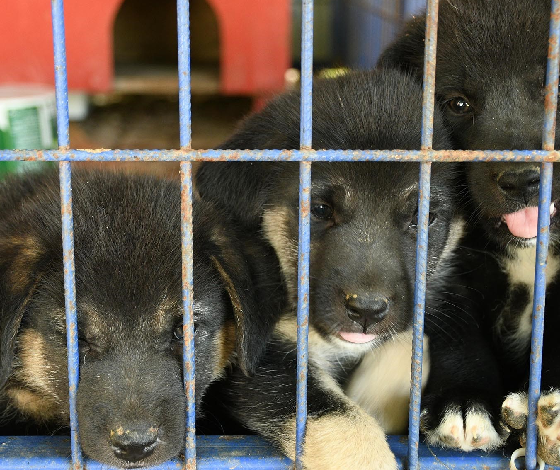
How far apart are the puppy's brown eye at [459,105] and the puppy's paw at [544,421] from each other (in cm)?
96

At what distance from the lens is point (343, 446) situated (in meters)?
2.10

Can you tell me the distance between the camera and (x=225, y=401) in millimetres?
2471

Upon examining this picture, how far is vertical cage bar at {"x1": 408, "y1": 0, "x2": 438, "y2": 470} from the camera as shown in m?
1.84

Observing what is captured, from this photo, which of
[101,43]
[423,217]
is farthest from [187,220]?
[101,43]

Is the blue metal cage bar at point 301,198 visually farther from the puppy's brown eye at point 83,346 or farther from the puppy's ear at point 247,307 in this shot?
the puppy's ear at point 247,307

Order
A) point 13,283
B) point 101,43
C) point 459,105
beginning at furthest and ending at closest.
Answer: point 101,43, point 459,105, point 13,283

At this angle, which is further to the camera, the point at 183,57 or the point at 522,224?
the point at 522,224

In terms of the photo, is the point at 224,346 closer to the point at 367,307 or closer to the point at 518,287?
the point at 367,307

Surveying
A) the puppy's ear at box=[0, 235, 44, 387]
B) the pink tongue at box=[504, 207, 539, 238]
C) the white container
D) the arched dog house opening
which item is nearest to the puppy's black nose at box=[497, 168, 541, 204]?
the pink tongue at box=[504, 207, 539, 238]

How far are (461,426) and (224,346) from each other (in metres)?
0.76

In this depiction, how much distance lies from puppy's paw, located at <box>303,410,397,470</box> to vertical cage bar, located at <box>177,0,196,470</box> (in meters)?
0.35

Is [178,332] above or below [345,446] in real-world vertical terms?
above

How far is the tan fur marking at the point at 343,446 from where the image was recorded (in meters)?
2.04

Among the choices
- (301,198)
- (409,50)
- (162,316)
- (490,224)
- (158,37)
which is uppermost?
(158,37)
